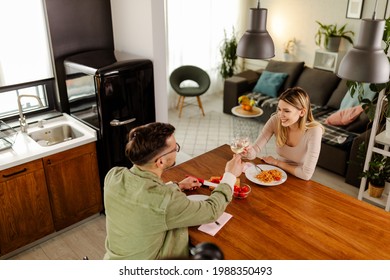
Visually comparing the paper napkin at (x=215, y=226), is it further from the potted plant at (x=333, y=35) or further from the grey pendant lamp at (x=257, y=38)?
the potted plant at (x=333, y=35)

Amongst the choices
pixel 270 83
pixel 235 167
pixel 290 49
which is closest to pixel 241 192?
pixel 235 167

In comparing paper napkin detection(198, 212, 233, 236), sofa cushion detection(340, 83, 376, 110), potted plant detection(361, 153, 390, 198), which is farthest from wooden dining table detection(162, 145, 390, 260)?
sofa cushion detection(340, 83, 376, 110)

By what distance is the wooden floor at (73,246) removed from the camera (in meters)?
2.98

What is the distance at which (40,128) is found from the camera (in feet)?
10.8

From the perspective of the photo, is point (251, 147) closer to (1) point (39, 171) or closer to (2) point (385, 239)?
(2) point (385, 239)

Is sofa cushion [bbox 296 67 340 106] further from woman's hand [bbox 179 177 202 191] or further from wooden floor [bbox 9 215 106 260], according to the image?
woman's hand [bbox 179 177 202 191]

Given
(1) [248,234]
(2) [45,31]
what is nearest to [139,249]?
(1) [248,234]

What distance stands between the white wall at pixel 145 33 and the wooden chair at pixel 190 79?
2.08m

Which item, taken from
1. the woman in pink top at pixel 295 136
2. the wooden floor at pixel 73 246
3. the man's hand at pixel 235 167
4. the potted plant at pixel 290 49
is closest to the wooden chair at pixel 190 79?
the potted plant at pixel 290 49

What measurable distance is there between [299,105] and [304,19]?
409 cm

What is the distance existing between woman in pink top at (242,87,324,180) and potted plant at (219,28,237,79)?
4039 mm

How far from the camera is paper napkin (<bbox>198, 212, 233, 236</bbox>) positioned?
1.79 m

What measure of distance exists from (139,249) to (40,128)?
82.4 inches

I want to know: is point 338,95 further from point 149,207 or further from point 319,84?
point 149,207
